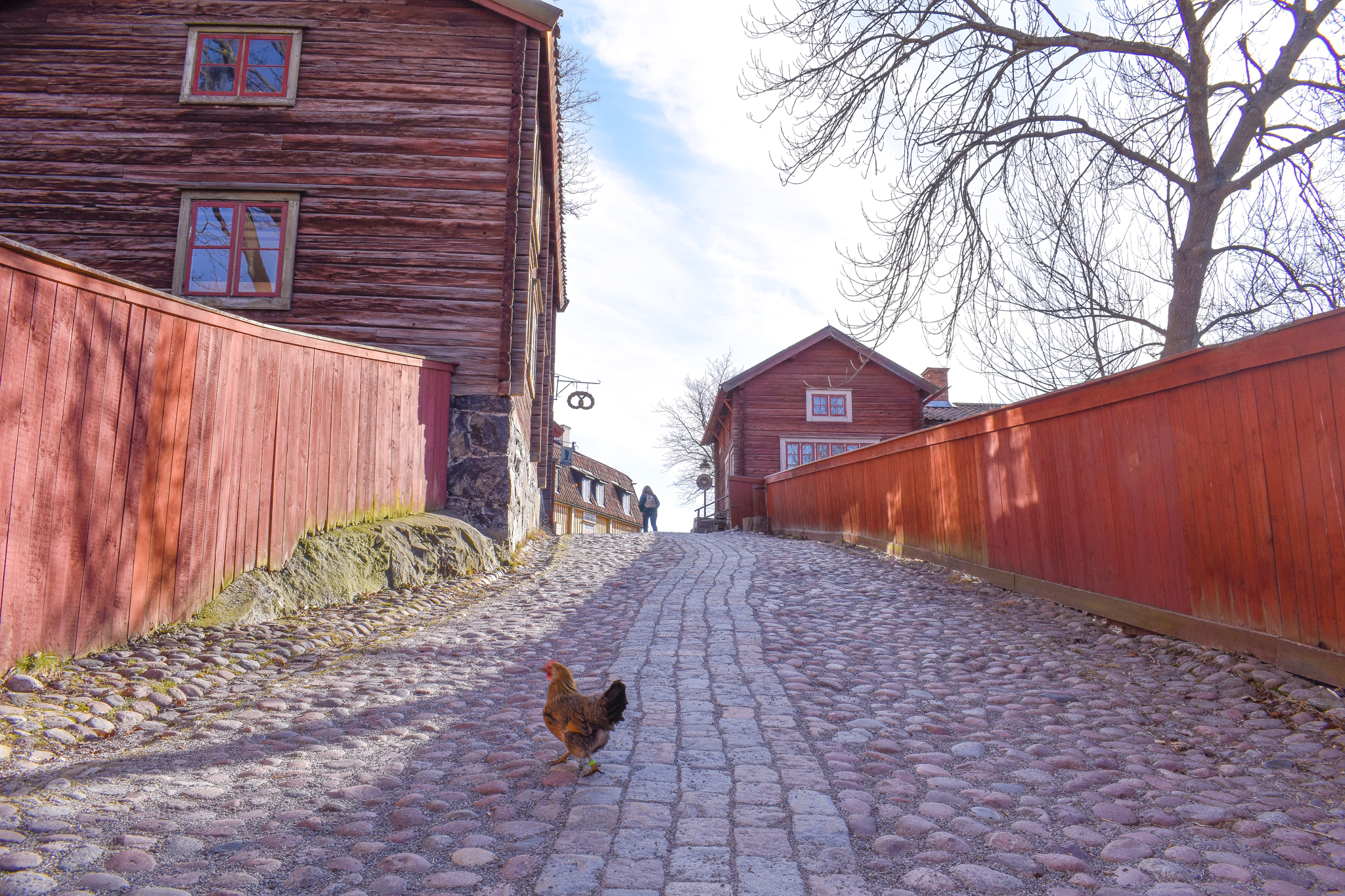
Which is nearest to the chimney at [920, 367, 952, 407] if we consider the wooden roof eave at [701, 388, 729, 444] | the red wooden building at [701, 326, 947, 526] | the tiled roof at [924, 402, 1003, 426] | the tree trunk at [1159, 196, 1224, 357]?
the tiled roof at [924, 402, 1003, 426]

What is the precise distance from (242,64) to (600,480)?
34197 mm

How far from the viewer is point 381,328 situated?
11.2 metres

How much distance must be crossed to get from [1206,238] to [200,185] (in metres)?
14.0

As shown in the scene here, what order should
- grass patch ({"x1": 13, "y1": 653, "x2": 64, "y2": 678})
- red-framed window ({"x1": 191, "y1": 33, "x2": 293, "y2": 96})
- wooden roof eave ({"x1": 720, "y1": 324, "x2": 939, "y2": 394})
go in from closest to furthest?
grass patch ({"x1": 13, "y1": 653, "x2": 64, "y2": 678}) < red-framed window ({"x1": 191, "y1": 33, "x2": 293, "y2": 96}) < wooden roof eave ({"x1": 720, "y1": 324, "x2": 939, "y2": 394})

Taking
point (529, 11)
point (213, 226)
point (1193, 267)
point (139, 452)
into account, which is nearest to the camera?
point (139, 452)

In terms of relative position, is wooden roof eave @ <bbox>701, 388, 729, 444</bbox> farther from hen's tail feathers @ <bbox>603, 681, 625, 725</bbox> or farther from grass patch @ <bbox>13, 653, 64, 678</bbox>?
hen's tail feathers @ <bbox>603, 681, 625, 725</bbox>

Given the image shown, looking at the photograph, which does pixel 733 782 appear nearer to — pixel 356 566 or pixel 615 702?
pixel 615 702

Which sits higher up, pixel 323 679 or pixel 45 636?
pixel 45 636

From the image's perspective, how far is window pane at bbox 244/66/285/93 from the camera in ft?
38.2

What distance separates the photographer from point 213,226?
1139 cm

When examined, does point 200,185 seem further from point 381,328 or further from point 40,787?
point 40,787

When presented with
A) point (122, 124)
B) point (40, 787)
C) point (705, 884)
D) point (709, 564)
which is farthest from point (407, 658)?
point (122, 124)

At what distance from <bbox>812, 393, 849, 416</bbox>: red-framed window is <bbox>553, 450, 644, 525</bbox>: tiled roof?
36.0 feet

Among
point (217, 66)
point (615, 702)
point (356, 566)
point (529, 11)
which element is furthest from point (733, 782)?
point (217, 66)
